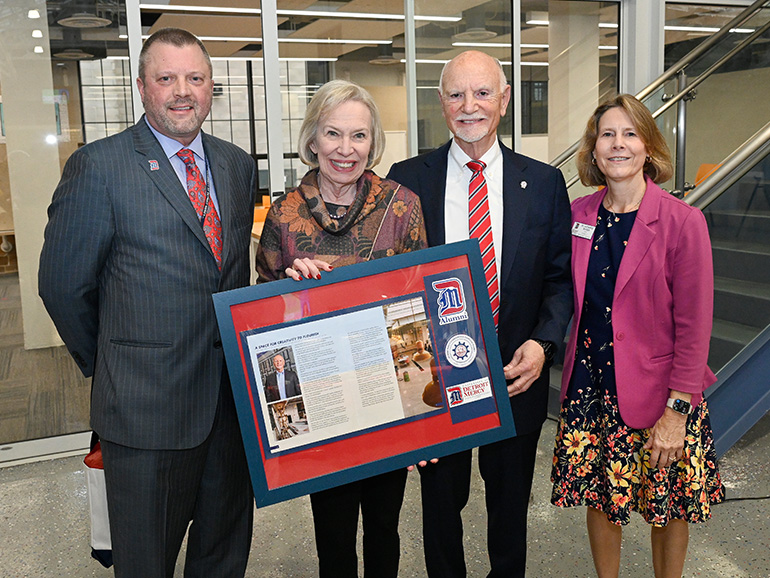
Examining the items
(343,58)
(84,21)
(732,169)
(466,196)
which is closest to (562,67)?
(343,58)

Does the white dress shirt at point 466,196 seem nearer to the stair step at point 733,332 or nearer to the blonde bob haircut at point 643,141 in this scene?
the blonde bob haircut at point 643,141

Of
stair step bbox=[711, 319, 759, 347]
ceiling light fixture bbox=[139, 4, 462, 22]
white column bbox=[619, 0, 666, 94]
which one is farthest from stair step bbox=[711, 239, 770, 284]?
white column bbox=[619, 0, 666, 94]

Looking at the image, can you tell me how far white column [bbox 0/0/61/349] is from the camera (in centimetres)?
399

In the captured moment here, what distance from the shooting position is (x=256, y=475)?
5.89ft

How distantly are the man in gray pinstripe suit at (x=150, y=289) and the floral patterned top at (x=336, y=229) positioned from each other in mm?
128

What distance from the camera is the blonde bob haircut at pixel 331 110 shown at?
1.91 m

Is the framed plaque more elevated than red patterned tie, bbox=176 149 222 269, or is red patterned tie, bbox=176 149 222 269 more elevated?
red patterned tie, bbox=176 149 222 269

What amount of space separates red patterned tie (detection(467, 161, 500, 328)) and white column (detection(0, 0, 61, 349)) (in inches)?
115

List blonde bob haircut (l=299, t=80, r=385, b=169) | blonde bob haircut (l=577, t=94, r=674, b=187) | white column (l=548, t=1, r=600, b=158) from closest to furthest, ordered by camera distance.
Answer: blonde bob haircut (l=299, t=80, r=385, b=169) → blonde bob haircut (l=577, t=94, r=674, b=187) → white column (l=548, t=1, r=600, b=158)

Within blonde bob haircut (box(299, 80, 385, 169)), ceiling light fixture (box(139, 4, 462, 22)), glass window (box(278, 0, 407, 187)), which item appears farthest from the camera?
glass window (box(278, 0, 407, 187))

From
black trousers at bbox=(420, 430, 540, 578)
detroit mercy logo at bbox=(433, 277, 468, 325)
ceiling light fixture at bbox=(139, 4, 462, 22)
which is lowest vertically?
black trousers at bbox=(420, 430, 540, 578)

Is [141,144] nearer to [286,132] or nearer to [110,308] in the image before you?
[110,308]

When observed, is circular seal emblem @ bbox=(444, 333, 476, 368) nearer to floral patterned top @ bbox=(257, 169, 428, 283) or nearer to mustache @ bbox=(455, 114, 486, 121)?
floral patterned top @ bbox=(257, 169, 428, 283)

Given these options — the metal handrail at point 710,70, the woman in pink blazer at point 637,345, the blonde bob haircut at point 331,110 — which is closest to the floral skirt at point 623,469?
the woman in pink blazer at point 637,345
